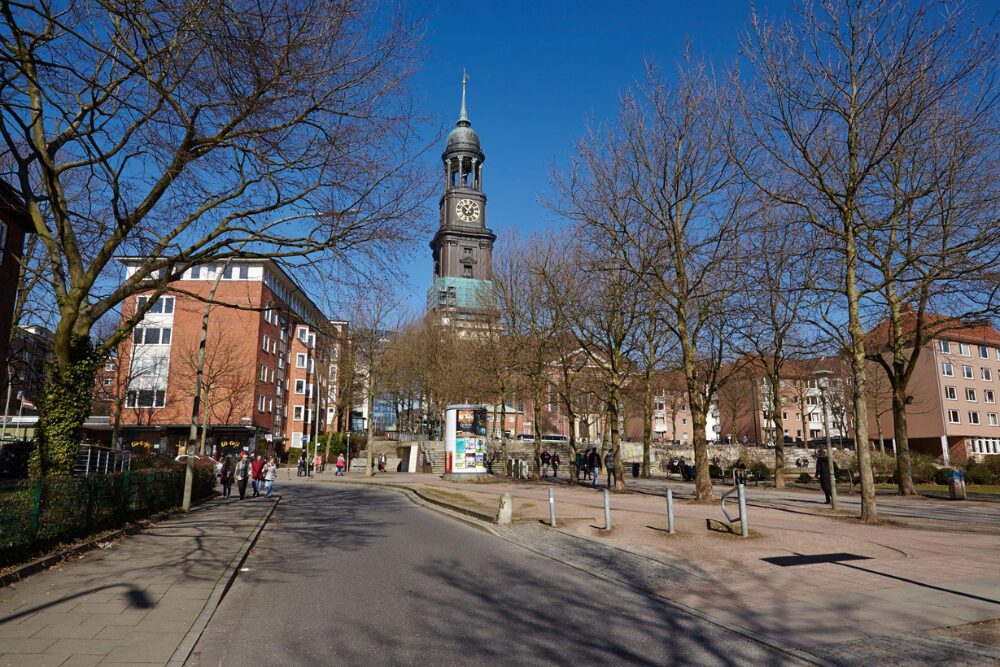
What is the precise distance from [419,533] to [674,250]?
12580mm

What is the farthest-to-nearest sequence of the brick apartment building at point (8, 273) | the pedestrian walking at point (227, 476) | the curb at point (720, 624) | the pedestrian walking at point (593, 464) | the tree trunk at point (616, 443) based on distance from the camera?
the pedestrian walking at point (593, 464), the pedestrian walking at point (227, 476), the tree trunk at point (616, 443), the brick apartment building at point (8, 273), the curb at point (720, 624)

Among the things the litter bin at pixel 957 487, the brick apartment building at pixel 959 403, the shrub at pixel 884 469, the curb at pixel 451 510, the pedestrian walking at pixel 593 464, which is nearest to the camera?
the curb at pixel 451 510

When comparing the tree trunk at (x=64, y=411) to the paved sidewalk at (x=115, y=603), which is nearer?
the paved sidewalk at (x=115, y=603)

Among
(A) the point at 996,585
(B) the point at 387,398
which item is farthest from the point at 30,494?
(B) the point at 387,398

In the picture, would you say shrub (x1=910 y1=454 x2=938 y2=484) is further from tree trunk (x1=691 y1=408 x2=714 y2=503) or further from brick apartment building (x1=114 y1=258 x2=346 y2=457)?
brick apartment building (x1=114 y1=258 x2=346 y2=457)

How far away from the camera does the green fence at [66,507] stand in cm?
892

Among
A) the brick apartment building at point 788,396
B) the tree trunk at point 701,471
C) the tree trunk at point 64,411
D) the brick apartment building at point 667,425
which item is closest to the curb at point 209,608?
the tree trunk at point 64,411

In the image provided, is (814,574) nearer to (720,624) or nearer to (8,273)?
(720,624)

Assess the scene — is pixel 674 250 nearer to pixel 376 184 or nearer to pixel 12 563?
pixel 376 184

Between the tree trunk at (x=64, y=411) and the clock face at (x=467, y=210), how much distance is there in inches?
3426

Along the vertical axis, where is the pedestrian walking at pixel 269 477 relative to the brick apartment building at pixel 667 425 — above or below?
below

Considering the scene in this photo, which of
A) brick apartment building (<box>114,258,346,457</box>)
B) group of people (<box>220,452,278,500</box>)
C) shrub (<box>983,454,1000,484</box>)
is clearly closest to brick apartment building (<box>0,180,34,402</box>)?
group of people (<box>220,452,278,500</box>)

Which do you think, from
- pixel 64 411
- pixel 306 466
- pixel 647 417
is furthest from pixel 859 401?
pixel 306 466

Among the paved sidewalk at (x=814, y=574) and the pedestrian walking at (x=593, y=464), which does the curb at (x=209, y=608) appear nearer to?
the paved sidewalk at (x=814, y=574)
